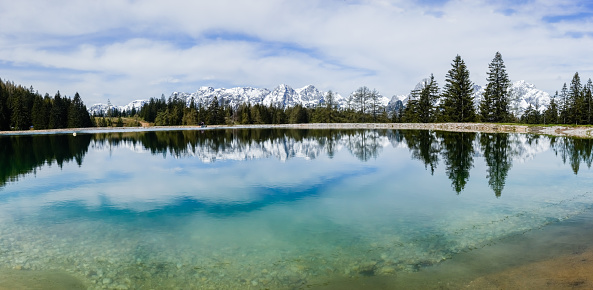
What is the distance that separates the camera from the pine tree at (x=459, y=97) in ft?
234

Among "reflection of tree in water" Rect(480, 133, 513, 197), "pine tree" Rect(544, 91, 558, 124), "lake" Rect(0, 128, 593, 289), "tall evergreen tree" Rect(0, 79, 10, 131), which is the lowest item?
"lake" Rect(0, 128, 593, 289)

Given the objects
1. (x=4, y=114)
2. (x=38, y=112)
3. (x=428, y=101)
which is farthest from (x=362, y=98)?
(x=4, y=114)

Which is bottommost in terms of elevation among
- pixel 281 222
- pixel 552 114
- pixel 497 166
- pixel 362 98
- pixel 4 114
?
pixel 281 222

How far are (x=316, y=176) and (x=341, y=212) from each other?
7.27 m

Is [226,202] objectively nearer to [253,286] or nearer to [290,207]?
[290,207]

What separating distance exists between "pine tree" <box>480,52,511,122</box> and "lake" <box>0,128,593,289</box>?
5213cm

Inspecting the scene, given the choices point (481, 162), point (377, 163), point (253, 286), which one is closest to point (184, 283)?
point (253, 286)

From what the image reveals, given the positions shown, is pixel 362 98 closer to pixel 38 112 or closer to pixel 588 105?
pixel 588 105

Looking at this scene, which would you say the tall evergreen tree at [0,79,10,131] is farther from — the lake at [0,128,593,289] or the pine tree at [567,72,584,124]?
the pine tree at [567,72,584,124]

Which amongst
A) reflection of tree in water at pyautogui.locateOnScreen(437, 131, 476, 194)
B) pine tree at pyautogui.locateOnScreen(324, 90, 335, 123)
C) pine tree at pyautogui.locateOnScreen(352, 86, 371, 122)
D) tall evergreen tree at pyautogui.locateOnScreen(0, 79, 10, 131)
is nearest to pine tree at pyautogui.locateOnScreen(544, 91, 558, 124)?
pine tree at pyautogui.locateOnScreen(352, 86, 371, 122)

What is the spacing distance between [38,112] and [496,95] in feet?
415

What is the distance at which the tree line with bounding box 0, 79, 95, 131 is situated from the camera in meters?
109

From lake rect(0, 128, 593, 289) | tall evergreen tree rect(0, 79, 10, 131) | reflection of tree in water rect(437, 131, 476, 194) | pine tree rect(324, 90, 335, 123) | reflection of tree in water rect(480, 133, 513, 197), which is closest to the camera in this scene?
lake rect(0, 128, 593, 289)

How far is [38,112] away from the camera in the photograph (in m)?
114
